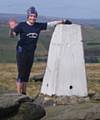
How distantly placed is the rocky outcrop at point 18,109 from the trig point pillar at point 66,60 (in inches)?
83.6

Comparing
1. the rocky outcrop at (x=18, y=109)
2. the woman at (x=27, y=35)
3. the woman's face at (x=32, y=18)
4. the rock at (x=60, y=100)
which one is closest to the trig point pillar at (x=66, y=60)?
the rock at (x=60, y=100)

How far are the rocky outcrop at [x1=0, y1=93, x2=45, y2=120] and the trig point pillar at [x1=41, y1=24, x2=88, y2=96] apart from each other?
2123mm

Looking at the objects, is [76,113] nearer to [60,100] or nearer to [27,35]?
[60,100]

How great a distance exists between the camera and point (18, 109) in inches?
394

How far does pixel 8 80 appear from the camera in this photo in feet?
64.2

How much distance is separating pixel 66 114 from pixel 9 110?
1.10 meters

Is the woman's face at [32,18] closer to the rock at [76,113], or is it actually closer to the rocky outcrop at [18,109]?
the rock at [76,113]

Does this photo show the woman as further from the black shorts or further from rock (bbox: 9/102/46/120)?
rock (bbox: 9/102/46/120)

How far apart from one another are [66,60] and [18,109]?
104 inches

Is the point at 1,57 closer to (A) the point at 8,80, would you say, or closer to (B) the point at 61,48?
(A) the point at 8,80

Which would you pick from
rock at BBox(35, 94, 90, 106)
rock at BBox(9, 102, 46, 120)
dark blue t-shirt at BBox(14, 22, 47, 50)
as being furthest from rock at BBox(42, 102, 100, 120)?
dark blue t-shirt at BBox(14, 22, 47, 50)

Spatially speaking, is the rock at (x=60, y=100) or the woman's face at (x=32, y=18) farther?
the rock at (x=60, y=100)

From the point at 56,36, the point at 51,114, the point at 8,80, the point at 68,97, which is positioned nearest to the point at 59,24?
the point at 56,36

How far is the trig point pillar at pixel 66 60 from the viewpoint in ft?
40.5
